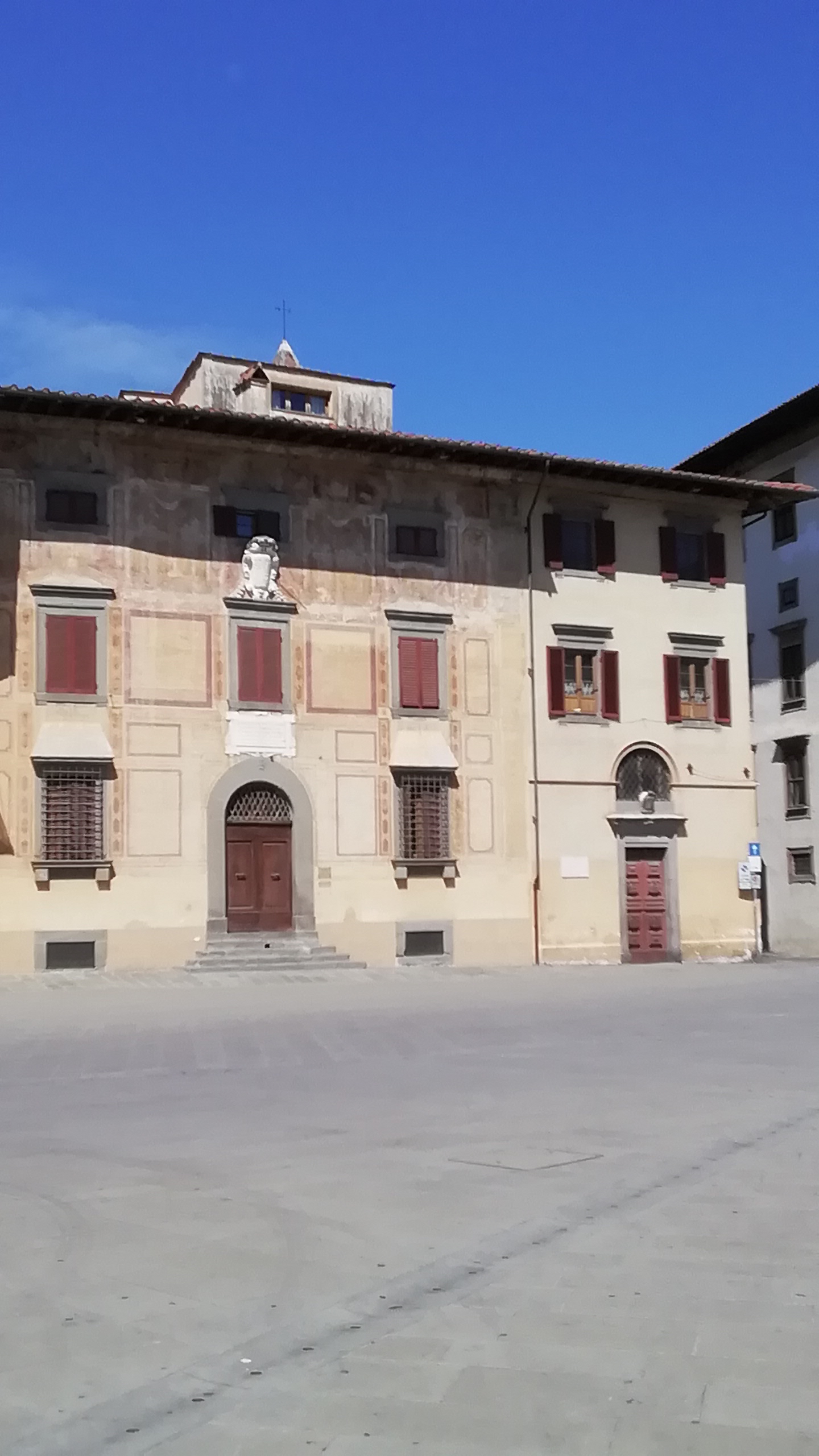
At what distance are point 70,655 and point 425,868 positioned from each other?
7.74 meters

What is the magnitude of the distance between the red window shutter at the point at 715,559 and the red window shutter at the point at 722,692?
5.63 feet

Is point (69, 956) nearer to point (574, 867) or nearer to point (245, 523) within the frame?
point (245, 523)

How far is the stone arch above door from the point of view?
1030 inches

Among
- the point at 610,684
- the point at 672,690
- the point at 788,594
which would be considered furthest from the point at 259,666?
the point at 788,594

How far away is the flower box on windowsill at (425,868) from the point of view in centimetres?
2750

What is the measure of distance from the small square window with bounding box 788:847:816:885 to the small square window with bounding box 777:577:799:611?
21.0 ft

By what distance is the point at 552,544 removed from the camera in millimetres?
29719

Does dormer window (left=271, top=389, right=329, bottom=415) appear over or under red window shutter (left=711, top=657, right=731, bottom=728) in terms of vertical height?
over

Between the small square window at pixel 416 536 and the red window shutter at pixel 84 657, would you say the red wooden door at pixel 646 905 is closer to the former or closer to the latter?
the small square window at pixel 416 536

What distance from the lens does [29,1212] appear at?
22.5 feet

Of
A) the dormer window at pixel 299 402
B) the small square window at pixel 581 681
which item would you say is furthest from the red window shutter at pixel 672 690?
the dormer window at pixel 299 402

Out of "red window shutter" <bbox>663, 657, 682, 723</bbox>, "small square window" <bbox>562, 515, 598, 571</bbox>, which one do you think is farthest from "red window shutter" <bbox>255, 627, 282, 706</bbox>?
"red window shutter" <bbox>663, 657, 682, 723</bbox>

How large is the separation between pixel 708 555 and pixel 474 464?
5979 mm

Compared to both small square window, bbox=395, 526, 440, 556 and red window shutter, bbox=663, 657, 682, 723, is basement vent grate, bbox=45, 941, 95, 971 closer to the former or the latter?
small square window, bbox=395, 526, 440, 556
